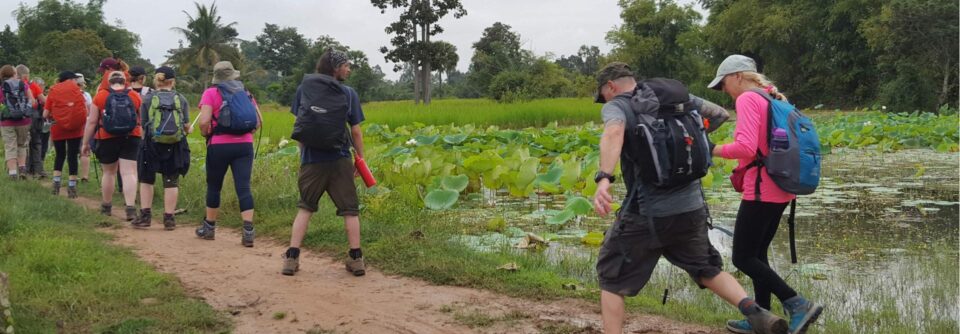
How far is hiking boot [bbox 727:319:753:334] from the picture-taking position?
12.1 feet

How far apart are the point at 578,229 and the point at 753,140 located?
11.2 feet

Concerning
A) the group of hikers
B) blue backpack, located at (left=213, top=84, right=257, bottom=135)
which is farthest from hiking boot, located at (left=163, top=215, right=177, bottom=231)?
blue backpack, located at (left=213, top=84, right=257, bottom=135)

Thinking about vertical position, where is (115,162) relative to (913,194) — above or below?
above

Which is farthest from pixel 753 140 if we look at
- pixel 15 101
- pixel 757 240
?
pixel 15 101

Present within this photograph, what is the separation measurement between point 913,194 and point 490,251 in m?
5.13

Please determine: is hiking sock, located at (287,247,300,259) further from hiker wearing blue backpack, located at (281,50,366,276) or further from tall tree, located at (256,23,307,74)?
tall tree, located at (256,23,307,74)

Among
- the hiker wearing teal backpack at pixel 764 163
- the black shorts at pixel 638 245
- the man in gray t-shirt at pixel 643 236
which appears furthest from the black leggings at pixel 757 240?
the black shorts at pixel 638 245

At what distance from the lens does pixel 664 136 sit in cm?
302

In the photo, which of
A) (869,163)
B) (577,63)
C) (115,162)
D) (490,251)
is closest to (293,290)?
(490,251)

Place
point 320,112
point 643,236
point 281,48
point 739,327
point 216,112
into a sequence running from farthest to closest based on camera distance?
1. point 281,48
2. point 216,112
3. point 320,112
4. point 739,327
5. point 643,236

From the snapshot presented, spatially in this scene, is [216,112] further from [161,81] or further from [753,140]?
[753,140]

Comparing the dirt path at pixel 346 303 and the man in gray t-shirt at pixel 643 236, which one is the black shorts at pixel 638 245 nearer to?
the man in gray t-shirt at pixel 643 236

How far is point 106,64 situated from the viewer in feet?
23.0

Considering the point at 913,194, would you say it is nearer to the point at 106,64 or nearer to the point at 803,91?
the point at 106,64
